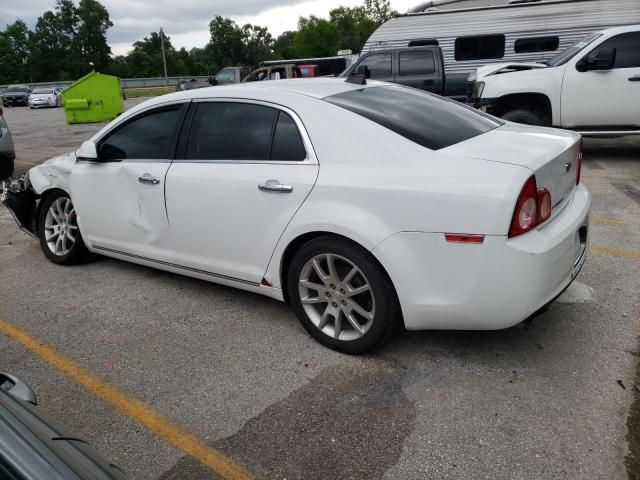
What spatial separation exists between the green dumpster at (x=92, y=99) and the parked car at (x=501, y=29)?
10.3 m

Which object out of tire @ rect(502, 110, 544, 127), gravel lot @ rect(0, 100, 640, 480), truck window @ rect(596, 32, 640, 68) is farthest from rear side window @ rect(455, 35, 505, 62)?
gravel lot @ rect(0, 100, 640, 480)

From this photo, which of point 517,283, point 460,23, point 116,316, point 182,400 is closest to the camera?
point 517,283

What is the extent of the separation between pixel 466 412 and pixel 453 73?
11546 mm

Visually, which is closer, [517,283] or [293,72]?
[517,283]

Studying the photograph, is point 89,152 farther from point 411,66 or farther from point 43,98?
point 43,98

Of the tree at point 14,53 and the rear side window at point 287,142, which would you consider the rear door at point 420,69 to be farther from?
the tree at point 14,53

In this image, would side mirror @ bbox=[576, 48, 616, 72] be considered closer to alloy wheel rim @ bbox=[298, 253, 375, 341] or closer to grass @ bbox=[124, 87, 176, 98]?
alloy wheel rim @ bbox=[298, 253, 375, 341]

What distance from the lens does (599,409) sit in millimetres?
2637

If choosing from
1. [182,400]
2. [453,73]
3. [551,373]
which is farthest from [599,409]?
[453,73]

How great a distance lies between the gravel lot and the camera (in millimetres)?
2402

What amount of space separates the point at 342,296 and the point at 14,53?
94.0m

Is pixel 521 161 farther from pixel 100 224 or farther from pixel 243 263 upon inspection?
pixel 100 224

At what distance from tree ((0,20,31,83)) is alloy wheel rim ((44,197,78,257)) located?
8637 cm

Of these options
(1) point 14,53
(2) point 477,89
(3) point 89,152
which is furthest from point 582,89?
(1) point 14,53
